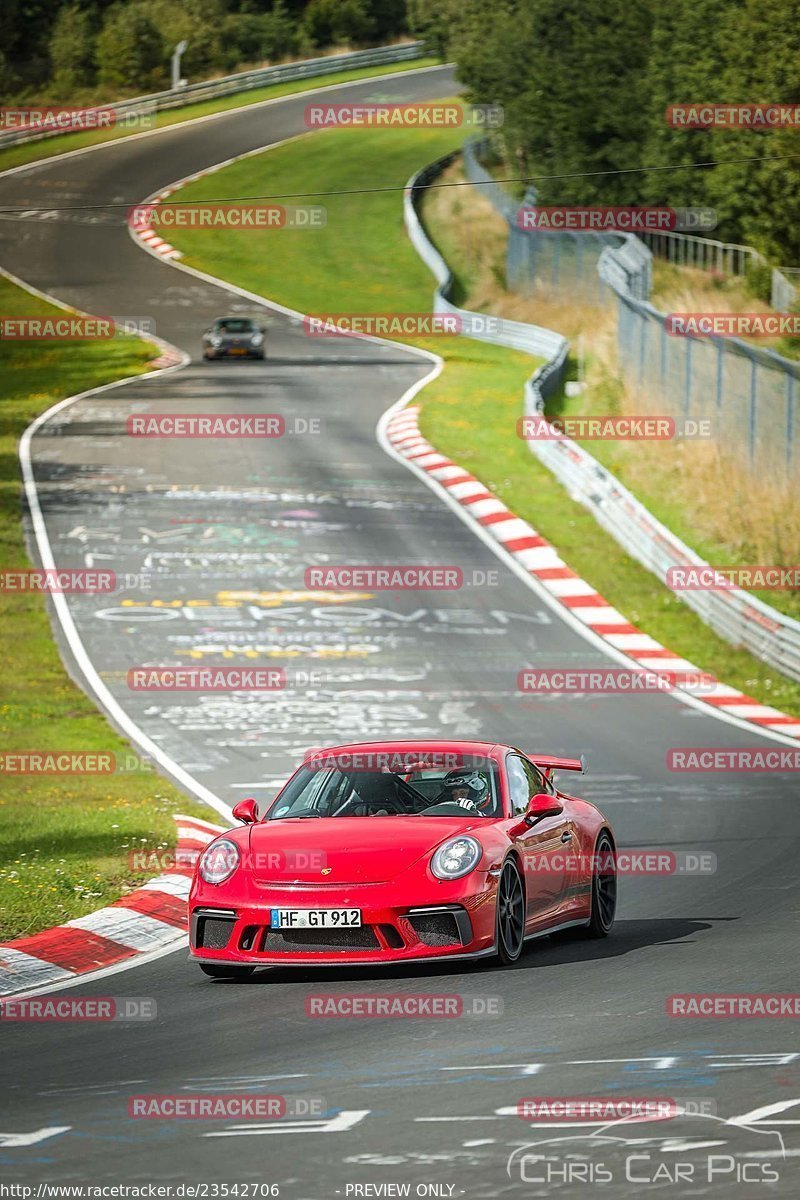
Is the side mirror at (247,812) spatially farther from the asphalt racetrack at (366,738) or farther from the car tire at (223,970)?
the car tire at (223,970)

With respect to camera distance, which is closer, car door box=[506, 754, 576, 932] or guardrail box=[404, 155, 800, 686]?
car door box=[506, 754, 576, 932]

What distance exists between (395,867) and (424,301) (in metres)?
54.1

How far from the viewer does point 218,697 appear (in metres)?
22.9

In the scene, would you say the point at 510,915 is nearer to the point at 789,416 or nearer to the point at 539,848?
the point at 539,848

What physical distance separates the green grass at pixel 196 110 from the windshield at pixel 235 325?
108 feet

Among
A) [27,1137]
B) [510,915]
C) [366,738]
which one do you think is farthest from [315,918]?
[366,738]

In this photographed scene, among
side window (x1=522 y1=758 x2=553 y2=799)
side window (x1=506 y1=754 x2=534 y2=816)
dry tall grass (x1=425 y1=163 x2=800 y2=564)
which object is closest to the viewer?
side window (x1=506 y1=754 x2=534 y2=816)

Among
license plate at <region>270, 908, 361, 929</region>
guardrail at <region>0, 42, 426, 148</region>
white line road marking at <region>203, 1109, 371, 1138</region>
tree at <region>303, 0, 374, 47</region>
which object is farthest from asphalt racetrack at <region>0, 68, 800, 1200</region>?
tree at <region>303, 0, 374, 47</region>

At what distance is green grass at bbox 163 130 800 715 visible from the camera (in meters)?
26.8

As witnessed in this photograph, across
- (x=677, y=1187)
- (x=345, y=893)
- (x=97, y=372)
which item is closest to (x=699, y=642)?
(x=345, y=893)

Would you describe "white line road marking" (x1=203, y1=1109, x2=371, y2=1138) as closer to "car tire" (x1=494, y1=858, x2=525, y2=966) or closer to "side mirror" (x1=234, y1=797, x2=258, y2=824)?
"car tire" (x1=494, y1=858, x2=525, y2=966)

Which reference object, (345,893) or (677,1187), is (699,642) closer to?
(345,893)

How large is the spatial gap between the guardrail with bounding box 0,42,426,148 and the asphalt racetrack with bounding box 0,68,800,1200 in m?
41.3

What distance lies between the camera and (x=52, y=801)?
17578mm
